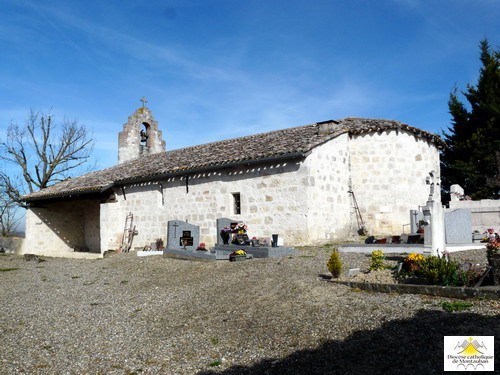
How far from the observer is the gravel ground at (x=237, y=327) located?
5.36 meters

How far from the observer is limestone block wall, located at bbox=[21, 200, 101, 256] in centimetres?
2469

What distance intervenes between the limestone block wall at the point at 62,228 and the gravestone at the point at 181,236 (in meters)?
10.8

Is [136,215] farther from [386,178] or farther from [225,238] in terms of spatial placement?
[386,178]

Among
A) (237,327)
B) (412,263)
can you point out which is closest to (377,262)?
(412,263)

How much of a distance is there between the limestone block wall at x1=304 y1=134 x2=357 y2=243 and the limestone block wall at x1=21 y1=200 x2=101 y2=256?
1458 cm

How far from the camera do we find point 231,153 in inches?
720

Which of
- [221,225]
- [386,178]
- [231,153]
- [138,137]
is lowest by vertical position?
[221,225]

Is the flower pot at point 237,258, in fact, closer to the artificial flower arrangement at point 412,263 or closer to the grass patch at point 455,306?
the artificial flower arrangement at point 412,263

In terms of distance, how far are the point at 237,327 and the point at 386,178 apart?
43.5 ft

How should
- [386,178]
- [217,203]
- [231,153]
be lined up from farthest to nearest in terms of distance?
1. [386,178]
2. [231,153]
3. [217,203]

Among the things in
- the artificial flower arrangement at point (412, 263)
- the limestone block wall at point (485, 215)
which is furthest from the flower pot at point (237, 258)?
the limestone block wall at point (485, 215)

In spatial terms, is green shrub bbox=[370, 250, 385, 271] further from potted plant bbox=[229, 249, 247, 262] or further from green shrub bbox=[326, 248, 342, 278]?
potted plant bbox=[229, 249, 247, 262]

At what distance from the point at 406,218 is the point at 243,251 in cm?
840

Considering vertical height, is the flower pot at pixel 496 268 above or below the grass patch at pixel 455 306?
above
